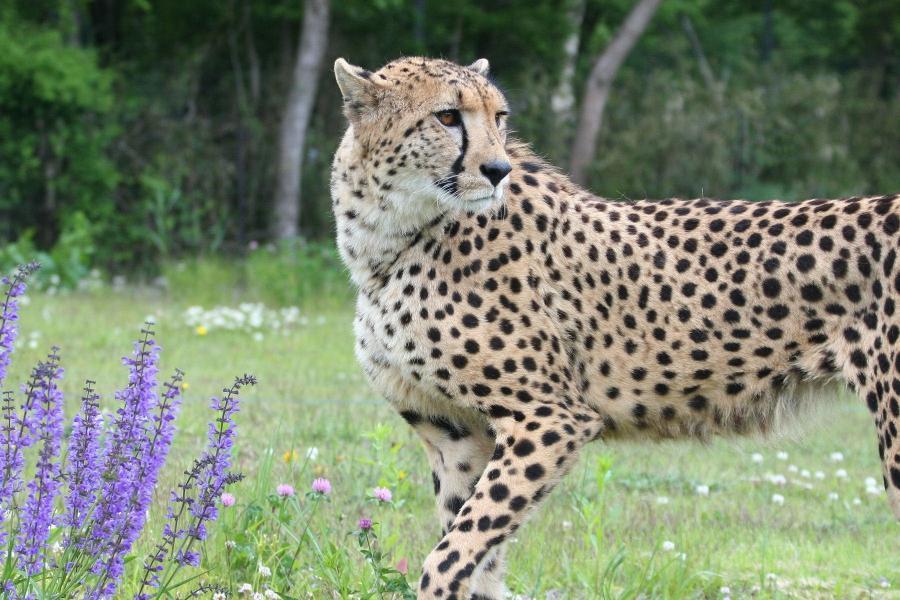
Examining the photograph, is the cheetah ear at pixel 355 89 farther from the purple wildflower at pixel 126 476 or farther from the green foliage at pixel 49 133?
the green foliage at pixel 49 133

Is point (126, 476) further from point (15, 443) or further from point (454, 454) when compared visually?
point (454, 454)

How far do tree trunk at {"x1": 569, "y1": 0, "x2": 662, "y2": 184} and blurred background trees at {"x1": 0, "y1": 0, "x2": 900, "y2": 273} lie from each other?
101 millimetres

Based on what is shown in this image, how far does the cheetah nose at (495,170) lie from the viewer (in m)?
3.44

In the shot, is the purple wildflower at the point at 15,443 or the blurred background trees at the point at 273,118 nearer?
the purple wildflower at the point at 15,443

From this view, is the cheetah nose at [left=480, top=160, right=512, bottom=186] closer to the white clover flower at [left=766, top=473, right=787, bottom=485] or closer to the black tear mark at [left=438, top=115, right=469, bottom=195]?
the black tear mark at [left=438, top=115, right=469, bottom=195]

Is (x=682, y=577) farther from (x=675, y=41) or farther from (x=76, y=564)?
(x=675, y=41)

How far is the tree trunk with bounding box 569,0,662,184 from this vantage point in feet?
46.8

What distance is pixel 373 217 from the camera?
3730 mm

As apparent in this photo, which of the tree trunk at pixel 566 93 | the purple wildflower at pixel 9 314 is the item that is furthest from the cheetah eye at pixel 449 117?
the tree trunk at pixel 566 93

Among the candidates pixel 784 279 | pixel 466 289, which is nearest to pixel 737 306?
pixel 784 279

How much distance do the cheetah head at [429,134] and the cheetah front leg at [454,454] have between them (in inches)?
24.5

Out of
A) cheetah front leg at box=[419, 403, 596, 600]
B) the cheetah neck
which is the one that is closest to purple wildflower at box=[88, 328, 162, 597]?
cheetah front leg at box=[419, 403, 596, 600]

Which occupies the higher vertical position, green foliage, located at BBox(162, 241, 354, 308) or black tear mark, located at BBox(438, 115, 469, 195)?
black tear mark, located at BBox(438, 115, 469, 195)

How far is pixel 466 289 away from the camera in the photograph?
3.59 metres
